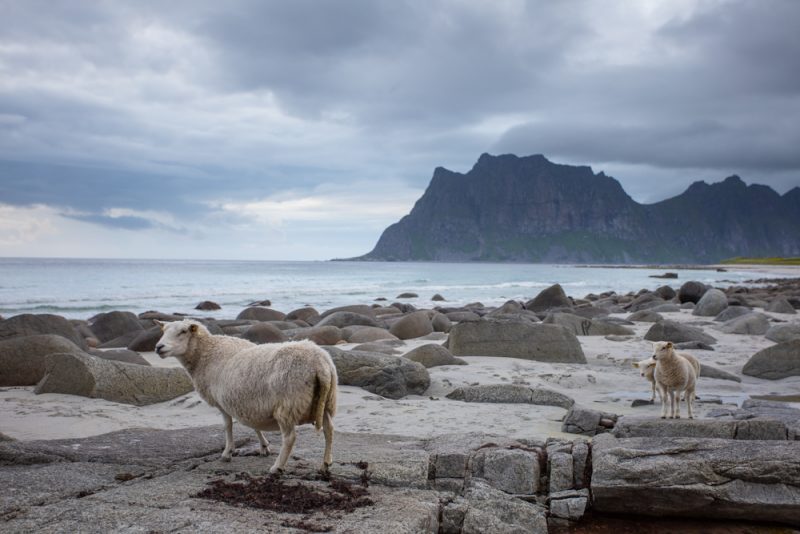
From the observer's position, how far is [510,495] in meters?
5.52

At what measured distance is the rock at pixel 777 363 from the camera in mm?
12961

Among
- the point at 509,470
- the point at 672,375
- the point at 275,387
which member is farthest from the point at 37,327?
the point at 672,375

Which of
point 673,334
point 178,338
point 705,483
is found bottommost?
point 673,334

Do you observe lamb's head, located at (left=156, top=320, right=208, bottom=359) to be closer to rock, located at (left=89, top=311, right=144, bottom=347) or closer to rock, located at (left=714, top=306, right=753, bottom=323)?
rock, located at (left=89, top=311, right=144, bottom=347)

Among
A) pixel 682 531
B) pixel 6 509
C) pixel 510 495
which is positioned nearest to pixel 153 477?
pixel 6 509

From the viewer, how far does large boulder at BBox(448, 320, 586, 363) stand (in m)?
14.7

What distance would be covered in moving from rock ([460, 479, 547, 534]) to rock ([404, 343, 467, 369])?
25.6ft

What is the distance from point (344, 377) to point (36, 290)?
2015 inches

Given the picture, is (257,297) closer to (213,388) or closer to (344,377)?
(344,377)

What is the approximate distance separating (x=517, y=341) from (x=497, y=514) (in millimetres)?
10128

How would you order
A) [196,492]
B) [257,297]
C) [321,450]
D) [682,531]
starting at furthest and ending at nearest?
[257,297], [321,450], [682,531], [196,492]

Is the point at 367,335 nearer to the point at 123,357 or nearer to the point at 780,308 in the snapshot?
the point at 123,357

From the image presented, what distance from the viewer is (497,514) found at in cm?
508

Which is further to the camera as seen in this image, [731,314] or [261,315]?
[261,315]
